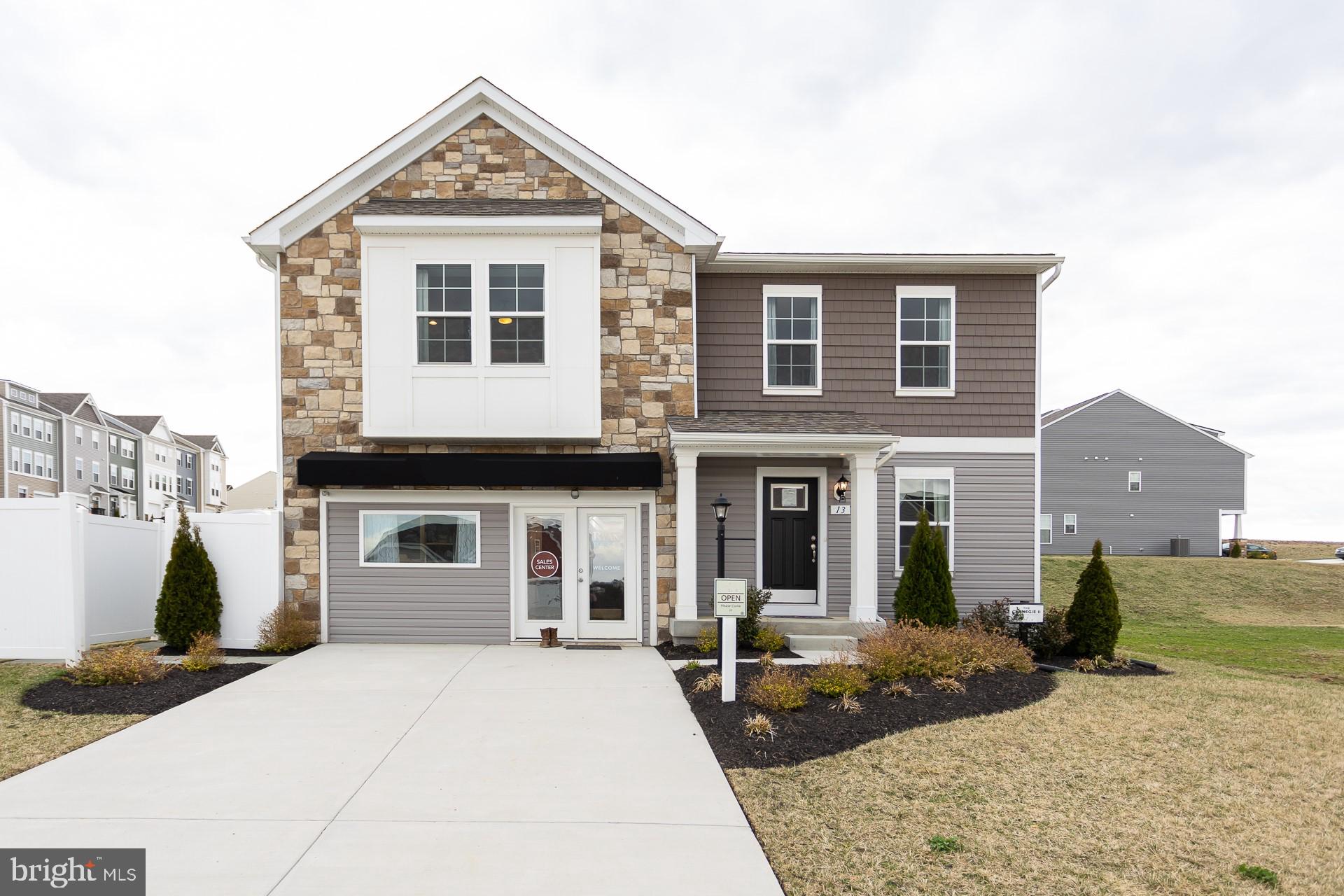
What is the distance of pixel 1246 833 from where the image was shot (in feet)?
16.5

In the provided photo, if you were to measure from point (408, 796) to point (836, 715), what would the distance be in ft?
13.3

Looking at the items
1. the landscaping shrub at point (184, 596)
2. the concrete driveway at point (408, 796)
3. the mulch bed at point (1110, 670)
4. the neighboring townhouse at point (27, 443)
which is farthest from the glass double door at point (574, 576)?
the neighboring townhouse at point (27, 443)

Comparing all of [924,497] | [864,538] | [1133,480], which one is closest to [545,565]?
[864,538]

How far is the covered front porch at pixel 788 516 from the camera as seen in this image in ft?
36.8

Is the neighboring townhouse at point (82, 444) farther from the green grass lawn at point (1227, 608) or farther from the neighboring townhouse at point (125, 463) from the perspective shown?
the green grass lawn at point (1227, 608)

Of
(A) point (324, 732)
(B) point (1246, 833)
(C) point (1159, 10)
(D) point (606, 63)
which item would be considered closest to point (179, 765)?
(A) point (324, 732)

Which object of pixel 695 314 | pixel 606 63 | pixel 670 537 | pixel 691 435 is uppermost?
pixel 606 63

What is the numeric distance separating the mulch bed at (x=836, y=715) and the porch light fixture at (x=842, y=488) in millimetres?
3829

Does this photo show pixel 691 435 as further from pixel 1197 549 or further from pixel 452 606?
pixel 1197 549

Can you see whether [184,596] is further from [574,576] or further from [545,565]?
[574,576]

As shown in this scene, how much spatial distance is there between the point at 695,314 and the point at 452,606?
6153 millimetres

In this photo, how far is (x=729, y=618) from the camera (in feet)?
26.7

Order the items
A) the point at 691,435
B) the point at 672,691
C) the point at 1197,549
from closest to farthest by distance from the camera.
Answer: the point at 672,691
the point at 691,435
the point at 1197,549

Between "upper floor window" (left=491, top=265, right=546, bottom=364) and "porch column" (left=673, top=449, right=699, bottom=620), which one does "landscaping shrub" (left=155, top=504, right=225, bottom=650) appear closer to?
"upper floor window" (left=491, top=265, right=546, bottom=364)
